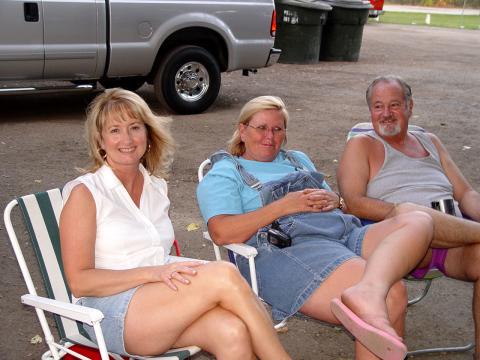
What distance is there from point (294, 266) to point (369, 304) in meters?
A: 0.57

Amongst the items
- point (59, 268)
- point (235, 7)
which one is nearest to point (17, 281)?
point (59, 268)

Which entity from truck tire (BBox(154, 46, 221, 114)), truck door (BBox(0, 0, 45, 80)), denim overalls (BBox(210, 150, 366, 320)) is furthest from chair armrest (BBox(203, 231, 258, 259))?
truck tire (BBox(154, 46, 221, 114))

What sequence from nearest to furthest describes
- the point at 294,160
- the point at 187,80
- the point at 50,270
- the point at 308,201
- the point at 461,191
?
the point at 50,270
the point at 308,201
the point at 294,160
the point at 461,191
the point at 187,80

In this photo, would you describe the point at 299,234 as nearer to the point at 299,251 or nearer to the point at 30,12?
the point at 299,251

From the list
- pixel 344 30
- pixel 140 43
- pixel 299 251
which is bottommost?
pixel 344 30

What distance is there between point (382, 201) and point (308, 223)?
55 centimetres

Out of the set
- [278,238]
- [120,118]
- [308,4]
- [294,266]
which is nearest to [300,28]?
[308,4]

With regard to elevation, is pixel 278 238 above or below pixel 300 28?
above

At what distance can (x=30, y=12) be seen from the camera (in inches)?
312

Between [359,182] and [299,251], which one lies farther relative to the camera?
[359,182]

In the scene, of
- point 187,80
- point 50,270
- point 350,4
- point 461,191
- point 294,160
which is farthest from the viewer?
point 350,4

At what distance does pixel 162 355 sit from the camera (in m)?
2.93

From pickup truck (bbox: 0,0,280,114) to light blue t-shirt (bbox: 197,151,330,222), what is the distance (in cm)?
482

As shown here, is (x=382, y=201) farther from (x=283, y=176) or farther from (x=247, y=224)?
(x=247, y=224)
